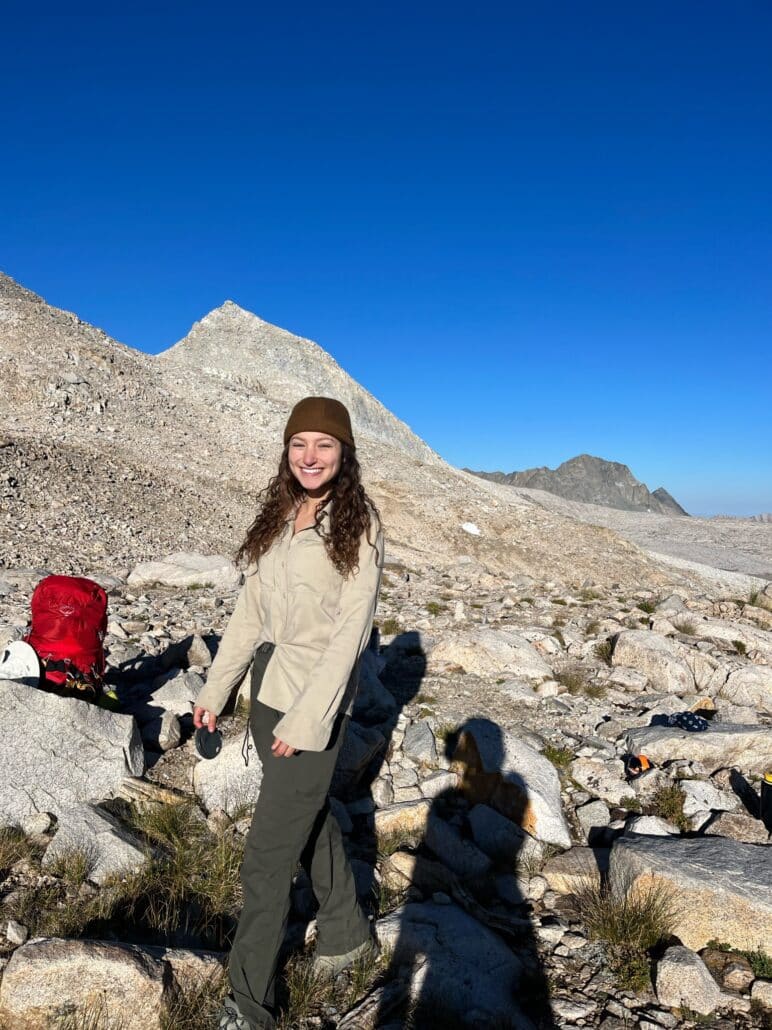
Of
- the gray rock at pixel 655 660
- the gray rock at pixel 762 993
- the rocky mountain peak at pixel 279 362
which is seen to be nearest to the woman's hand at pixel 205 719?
the gray rock at pixel 762 993

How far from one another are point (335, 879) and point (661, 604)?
10.7 m

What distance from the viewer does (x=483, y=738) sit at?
19.0 feet

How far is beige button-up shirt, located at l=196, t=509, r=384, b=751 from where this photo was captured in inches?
116

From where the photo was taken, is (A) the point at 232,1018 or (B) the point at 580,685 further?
(B) the point at 580,685

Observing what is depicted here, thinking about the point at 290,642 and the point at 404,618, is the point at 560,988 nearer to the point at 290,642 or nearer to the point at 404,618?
the point at 290,642

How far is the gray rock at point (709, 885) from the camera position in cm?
365

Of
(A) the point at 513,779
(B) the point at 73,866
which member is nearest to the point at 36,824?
(B) the point at 73,866

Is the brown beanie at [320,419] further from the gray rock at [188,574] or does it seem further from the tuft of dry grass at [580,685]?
the gray rock at [188,574]

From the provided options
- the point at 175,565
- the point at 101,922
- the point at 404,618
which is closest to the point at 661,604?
the point at 404,618

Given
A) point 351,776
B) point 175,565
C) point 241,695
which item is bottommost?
point 351,776

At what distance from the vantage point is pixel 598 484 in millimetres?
131750

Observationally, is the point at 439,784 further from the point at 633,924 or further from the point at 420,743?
the point at 633,924

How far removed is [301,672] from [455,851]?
2445 mm

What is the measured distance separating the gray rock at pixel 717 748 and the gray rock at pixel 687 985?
116 inches
